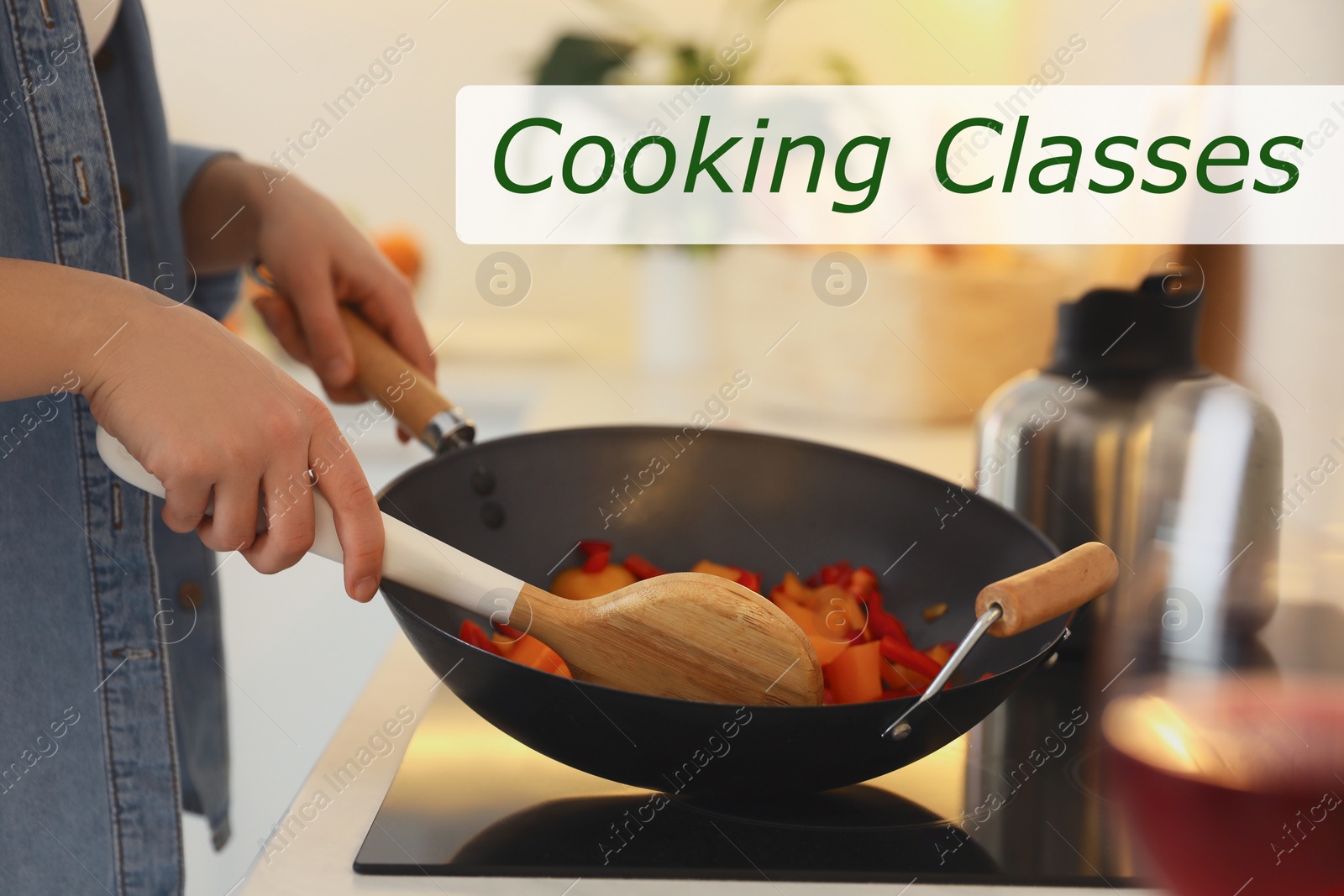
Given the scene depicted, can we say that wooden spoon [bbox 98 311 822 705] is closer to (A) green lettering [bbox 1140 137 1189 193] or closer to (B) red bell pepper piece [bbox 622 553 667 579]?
(B) red bell pepper piece [bbox 622 553 667 579]

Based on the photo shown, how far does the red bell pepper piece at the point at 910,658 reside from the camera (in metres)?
0.55

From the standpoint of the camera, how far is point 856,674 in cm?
53

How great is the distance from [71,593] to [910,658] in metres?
0.52

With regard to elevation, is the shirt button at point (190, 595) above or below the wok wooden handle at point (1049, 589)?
below

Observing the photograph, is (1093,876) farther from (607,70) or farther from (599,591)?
(607,70)

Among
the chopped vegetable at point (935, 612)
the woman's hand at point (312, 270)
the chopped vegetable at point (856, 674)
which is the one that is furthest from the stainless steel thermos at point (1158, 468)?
the woman's hand at point (312, 270)

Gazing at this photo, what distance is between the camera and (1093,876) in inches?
17.2

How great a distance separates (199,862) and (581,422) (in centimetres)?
78

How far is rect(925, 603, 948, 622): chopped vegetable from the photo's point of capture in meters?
0.64

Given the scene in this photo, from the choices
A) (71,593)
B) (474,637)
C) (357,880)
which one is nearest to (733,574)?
(474,637)

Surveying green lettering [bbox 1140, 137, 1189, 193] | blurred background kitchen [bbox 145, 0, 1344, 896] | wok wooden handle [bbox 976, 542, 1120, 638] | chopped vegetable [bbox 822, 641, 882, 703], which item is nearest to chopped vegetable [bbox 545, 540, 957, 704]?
chopped vegetable [bbox 822, 641, 882, 703]

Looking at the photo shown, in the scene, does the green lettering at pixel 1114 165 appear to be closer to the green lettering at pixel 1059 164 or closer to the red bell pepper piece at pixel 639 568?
the green lettering at pixel 1059 164

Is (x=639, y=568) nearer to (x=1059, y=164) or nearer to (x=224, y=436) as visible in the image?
(x=224, y=436)

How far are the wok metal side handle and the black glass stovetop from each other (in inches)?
2.0
